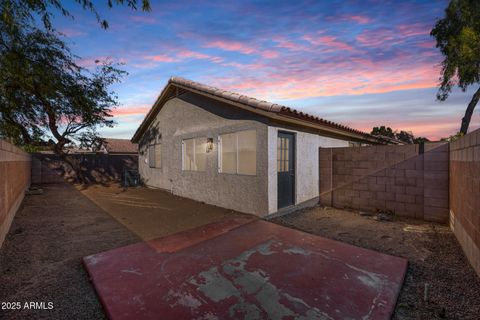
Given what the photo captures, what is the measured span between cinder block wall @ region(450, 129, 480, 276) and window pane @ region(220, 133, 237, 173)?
5046mm

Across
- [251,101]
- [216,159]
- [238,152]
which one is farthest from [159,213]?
[251,101]

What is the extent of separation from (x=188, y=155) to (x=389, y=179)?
273 inches

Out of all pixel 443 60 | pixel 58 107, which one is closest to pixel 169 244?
pixel 58 107

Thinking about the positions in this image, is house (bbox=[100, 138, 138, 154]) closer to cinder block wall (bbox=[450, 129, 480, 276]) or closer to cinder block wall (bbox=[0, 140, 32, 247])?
cinder block wall (bbox=[0, 140, 32, 247])

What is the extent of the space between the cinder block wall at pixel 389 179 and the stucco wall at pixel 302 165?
0.38 metres

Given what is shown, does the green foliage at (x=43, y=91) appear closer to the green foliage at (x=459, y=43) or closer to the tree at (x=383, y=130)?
the green foliage at (x=459, y=43)

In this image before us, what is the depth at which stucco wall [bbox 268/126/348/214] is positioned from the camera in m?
5.91

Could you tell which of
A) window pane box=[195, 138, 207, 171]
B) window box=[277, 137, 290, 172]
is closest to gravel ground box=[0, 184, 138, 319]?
window pane box=[195, 138, 207, 171]

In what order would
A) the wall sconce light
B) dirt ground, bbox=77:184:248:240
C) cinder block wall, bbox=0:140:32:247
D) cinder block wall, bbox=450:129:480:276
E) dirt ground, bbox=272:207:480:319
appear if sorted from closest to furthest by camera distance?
1. dirt ground, bbox=272:207:480:319
2. cinder block wall, bbox=450:129:480:276
3. cinder block wall, bbox=0:140:32:247
4. dirt ground, bbox=77:184:248:240
5. the wall sconce light

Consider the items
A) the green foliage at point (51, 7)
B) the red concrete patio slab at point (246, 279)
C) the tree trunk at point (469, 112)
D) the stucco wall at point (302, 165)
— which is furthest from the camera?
the tree trunk at point (469, 112)

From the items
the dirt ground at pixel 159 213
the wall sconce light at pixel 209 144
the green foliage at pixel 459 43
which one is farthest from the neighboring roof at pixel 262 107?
the green foliage at pixel 459 43

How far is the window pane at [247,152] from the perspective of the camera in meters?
6.31

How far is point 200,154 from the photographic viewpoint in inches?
329

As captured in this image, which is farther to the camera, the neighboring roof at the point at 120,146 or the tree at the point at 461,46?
the neighboring roof at the point at 120,146
